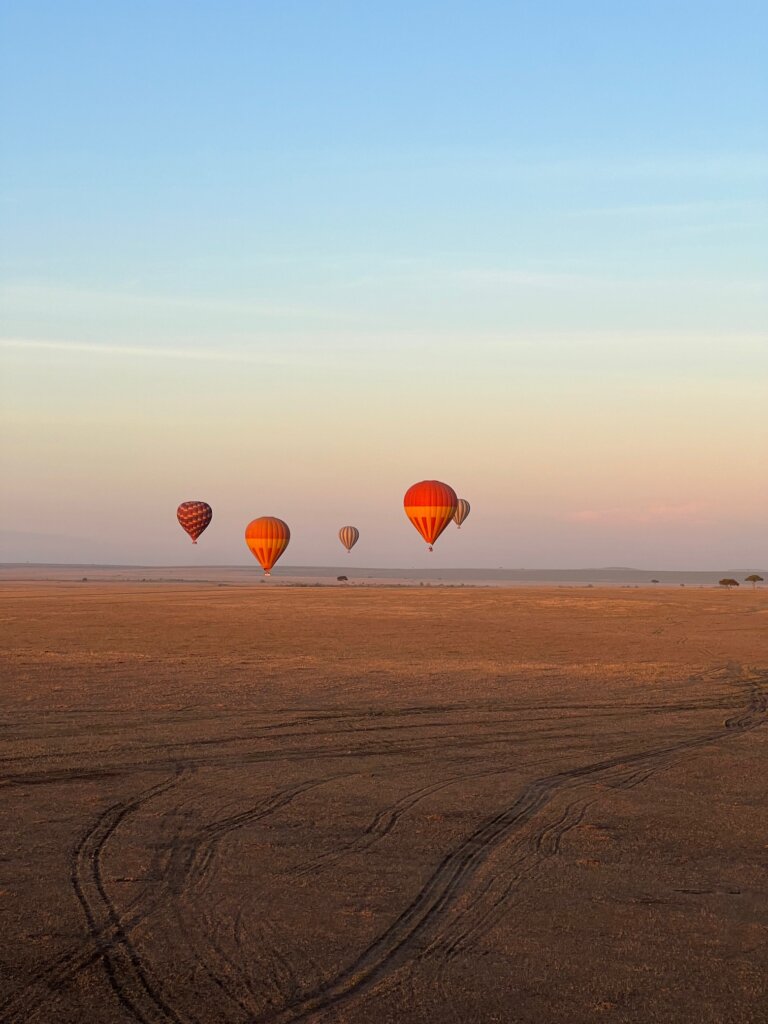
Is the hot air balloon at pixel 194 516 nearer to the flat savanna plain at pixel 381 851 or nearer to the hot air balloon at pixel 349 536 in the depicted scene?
the hot air balloon at pixel 349 536

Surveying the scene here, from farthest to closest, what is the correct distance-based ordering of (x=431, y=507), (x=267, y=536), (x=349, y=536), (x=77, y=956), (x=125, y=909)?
(x=349, y=536) < (x=267, y=536) < (x=431, y=507) < (x=125, y=909) < (x=77, y=956)

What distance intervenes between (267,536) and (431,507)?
87.0 ft

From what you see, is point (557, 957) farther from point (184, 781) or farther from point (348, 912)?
point (184, 781)

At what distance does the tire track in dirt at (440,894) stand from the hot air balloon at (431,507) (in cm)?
6055

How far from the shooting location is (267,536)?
97.1 metres

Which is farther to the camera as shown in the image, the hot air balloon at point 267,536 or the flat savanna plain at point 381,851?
the hot air balloon at point 267,536

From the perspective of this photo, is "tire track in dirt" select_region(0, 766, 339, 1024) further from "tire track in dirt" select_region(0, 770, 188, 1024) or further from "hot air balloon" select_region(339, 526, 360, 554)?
"hot air balloon" select_region(339, 526, 360, 554)

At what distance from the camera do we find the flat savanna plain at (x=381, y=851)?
633 centimetres

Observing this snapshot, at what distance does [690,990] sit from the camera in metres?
6.30

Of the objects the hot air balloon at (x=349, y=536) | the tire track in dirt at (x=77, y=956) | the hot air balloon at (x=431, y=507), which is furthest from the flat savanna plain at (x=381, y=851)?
the hot air balloon at (x=349, y=536)

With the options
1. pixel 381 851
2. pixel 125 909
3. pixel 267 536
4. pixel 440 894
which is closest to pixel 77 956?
pixel 125 909

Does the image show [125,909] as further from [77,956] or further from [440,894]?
[440,894]

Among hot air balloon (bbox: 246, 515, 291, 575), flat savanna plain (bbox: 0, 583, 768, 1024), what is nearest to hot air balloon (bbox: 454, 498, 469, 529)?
hot air balloon (bbox: 246, 515, 291, 575)

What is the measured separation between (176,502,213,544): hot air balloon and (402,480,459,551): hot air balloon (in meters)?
28.3
